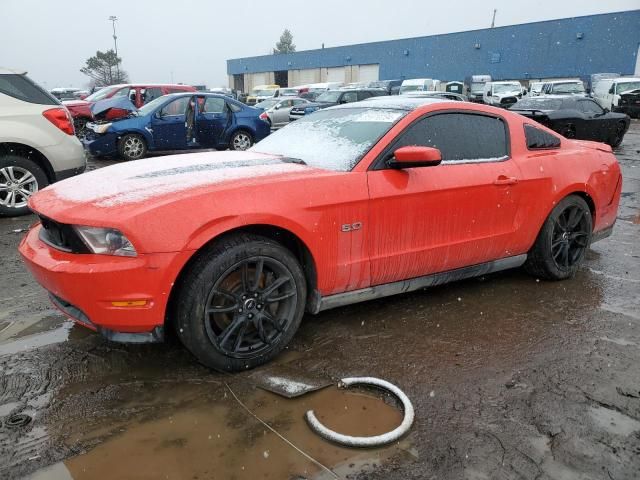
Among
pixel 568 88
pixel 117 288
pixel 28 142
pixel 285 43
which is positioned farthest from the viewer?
pixel 285 43

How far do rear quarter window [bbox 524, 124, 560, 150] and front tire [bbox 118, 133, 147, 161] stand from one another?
864 centimetres

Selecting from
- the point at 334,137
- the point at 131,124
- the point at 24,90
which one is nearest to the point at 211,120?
the point at 131,124

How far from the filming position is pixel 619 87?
888 inches

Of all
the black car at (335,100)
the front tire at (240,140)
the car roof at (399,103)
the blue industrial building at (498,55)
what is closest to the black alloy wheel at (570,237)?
the car roof at (399,103)

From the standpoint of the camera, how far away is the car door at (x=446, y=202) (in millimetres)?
3215

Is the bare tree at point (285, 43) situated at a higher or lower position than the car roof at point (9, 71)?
higher

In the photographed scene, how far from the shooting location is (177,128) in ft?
36.5

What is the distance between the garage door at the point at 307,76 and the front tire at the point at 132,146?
169ft

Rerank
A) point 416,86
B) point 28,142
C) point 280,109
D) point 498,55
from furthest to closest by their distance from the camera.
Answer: point 498,55 < point 416,86 < point 280,109 < point 28,142

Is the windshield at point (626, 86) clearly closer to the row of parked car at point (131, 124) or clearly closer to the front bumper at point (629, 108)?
the front bumper at point (629, 108)

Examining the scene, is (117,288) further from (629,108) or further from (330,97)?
(629,108)

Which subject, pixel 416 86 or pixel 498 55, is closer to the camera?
pixel 416 86

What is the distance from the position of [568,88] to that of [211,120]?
1841 cm

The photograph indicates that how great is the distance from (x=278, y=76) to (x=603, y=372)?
66.1 m
